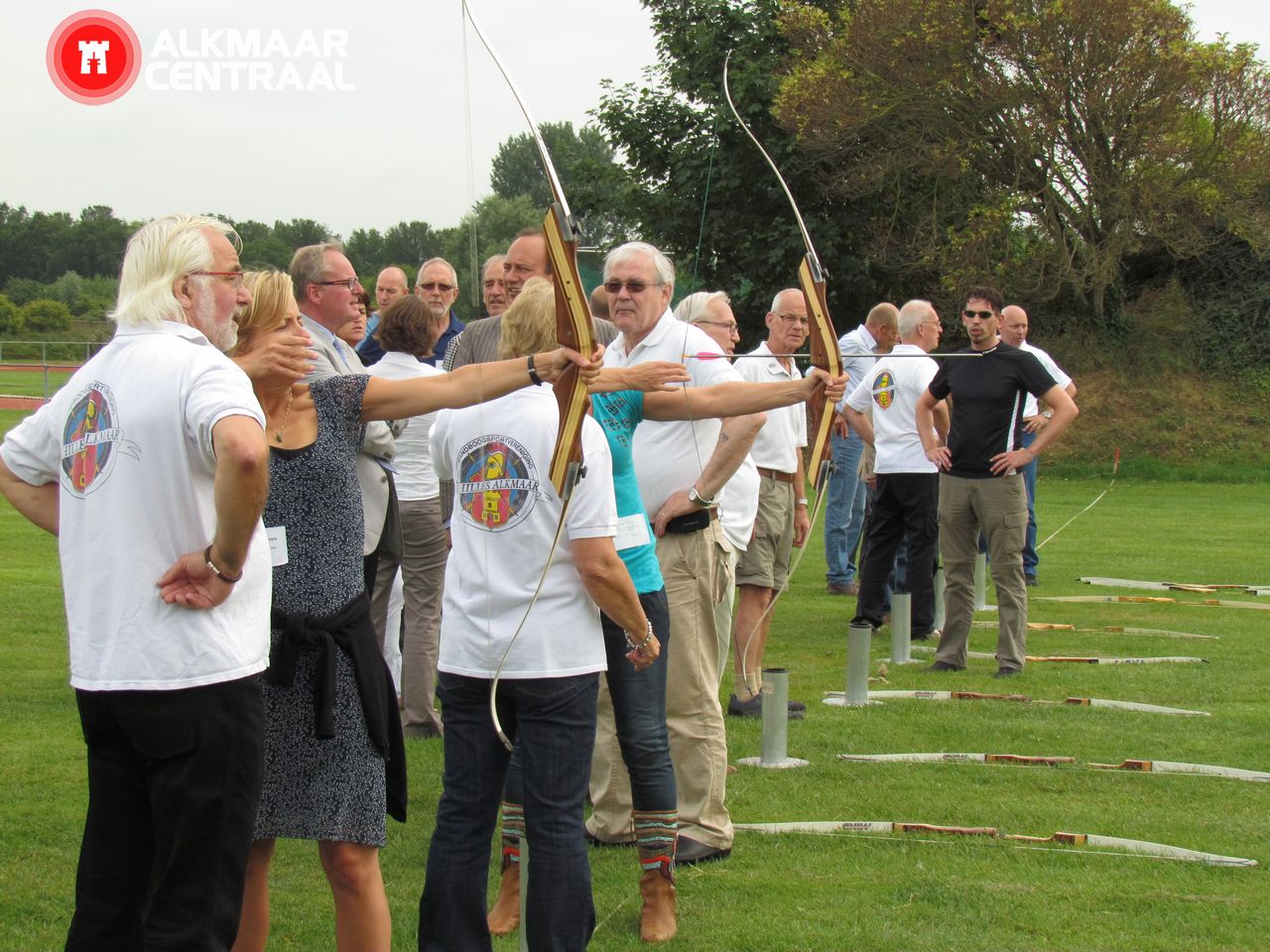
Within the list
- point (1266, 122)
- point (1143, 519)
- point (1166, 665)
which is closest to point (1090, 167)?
point (1266, 122)

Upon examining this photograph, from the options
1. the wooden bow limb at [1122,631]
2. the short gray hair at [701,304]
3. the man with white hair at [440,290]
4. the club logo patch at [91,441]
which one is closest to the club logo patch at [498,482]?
the club logo patch at [91,441]

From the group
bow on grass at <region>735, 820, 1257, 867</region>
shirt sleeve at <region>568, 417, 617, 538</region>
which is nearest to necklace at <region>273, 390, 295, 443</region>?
shirt sleeve at <region>568, 417, 617, 538</region>

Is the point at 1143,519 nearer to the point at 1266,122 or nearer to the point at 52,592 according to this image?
the point at 1266,122

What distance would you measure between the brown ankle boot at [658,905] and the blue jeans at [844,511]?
23.7 feet

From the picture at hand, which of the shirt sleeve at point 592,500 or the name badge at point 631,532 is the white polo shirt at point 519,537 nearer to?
the shirt sleeve at point 592,500

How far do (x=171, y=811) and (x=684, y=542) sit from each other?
92.2 inches

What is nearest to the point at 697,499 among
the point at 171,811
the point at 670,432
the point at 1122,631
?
the point at 670,432

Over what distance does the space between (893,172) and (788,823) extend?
146 inches

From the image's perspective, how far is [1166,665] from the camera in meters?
8.40

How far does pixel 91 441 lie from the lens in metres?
2.85

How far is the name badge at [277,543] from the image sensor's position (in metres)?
3.31

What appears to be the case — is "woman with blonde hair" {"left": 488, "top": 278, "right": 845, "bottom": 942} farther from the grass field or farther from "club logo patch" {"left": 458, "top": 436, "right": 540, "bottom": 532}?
"club logo patch" {"left": 458, "top": 436, "right": 540, "bottom": 532}

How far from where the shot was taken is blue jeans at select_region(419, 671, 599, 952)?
3.42 m

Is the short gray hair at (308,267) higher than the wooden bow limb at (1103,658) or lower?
higher
